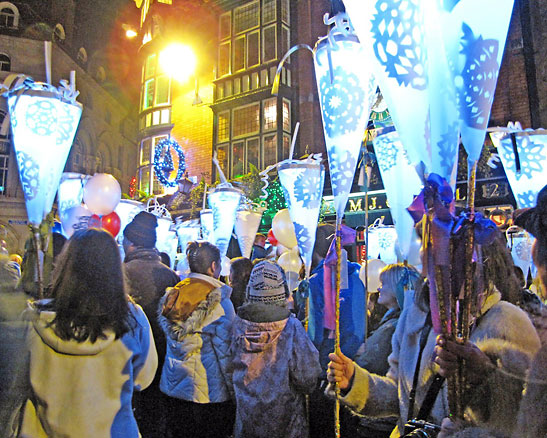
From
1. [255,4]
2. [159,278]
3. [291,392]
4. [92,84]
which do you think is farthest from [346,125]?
[92,84]

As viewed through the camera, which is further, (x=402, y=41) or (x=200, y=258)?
(x=200, y=258)

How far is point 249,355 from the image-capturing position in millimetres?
2506

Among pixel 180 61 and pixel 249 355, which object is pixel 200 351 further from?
pixel 180 61

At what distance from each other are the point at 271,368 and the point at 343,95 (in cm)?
184

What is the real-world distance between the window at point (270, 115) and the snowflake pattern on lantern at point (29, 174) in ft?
37.9

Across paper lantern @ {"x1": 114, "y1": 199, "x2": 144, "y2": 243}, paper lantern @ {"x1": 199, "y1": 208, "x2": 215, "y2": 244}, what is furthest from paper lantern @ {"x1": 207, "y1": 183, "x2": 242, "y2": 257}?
paper lantern @ {"x1": 114, "y1": 199, "x2": 144, "y2": 243}

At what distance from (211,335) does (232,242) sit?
23.5 feet

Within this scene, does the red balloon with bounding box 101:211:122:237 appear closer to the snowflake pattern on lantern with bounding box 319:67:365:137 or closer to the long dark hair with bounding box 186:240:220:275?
the long dark hair with bounding box 186:240:220:275

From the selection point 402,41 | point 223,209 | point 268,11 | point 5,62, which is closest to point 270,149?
point 268,11

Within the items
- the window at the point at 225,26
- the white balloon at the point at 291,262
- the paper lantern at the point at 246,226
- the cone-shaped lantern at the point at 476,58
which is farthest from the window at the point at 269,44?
the cone-shaped lantern at the point at 476,58

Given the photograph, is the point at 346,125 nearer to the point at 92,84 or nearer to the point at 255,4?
the point at 255,4

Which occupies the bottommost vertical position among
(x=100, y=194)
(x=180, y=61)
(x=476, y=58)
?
(x=100, y=194)

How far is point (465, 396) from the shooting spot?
1.38 m

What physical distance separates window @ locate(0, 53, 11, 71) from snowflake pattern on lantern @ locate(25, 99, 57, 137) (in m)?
21.2
